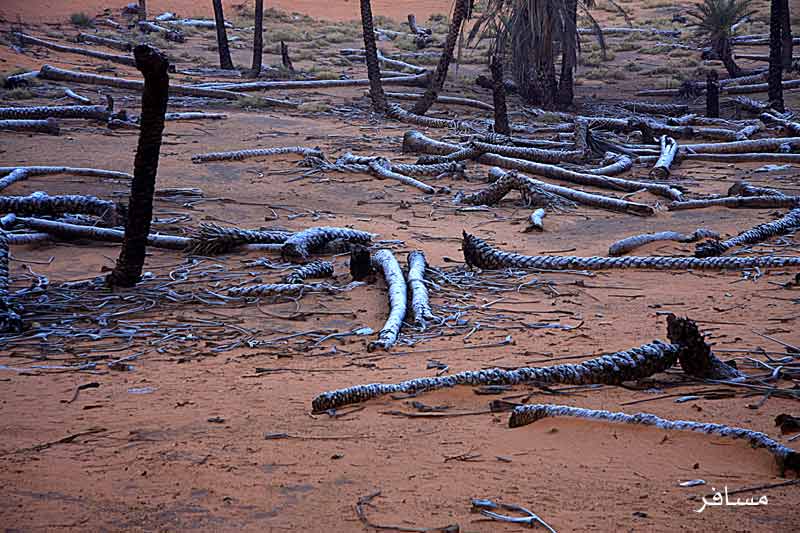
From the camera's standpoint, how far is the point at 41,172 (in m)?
10.4

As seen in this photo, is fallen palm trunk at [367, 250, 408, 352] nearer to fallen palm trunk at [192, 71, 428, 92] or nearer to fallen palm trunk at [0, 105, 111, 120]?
fallen palm trunk at [0, 105, 111, 120]

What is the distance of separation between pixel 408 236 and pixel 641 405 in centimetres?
493

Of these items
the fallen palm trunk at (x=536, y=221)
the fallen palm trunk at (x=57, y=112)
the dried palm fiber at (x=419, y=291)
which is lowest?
the fallen palm trunk at (x=536, y=221)

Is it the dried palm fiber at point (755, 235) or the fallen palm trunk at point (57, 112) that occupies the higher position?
the fallen palm trunk at point (57, 112)

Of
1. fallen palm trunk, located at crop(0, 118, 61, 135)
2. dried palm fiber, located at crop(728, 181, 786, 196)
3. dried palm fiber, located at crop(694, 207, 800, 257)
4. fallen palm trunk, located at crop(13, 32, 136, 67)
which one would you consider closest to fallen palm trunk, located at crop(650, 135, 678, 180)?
dried palm fiber, located at crop(728, 181, 786, 196)

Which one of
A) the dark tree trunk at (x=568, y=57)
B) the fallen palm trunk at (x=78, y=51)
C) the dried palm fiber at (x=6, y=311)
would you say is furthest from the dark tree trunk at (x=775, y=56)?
the fallen palm trunk at (x=78, y=51)

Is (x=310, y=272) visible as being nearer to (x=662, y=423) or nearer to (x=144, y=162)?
(x=144, y=162)

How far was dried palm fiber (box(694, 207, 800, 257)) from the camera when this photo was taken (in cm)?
712

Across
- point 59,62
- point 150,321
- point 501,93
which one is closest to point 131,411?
point 150,321

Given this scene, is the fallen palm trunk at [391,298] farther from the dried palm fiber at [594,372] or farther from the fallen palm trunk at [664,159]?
the fallen palm trunk at [664,159]

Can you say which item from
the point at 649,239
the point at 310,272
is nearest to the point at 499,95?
the point at 649,239

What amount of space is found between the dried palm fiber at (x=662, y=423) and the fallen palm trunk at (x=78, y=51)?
20556 millimetres

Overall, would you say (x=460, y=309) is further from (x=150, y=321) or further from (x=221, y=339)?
(x=150, y=321)

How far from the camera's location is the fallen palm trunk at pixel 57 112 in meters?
14.1
